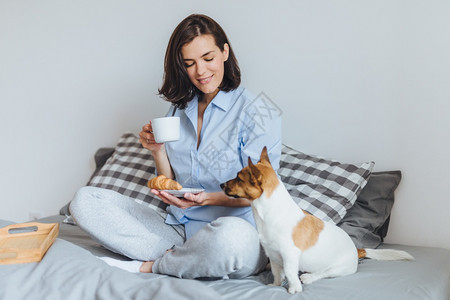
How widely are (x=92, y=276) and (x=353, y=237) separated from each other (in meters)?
0.89

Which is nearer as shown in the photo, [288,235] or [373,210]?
[288,235]

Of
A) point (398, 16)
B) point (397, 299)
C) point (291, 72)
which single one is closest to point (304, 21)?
point (291, 72)

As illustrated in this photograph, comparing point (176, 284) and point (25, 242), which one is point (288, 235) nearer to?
point (176, 284)

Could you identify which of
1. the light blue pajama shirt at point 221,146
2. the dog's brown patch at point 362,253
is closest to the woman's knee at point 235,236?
the light blue pajama shirt at point 221,146

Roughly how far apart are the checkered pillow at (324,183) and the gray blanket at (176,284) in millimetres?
268

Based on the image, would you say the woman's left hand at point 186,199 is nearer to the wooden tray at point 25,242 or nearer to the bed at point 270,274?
the bed at point 270,274

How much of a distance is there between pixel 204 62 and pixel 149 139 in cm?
33

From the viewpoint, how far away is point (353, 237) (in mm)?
1558

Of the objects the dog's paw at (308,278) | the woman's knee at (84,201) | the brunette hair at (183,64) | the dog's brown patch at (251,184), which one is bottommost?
the dog's paw at (308,278)

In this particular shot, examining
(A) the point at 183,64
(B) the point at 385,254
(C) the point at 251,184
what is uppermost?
(A) the point at 183,64

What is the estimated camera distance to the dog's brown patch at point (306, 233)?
1.20m

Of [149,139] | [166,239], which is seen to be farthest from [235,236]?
[149,139]

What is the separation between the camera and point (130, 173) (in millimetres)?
2031

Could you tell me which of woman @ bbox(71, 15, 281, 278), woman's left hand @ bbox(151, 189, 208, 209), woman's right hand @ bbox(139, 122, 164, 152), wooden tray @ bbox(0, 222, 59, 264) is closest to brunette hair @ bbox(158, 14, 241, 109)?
woman @ bbox(71, 15, 281, 278)
